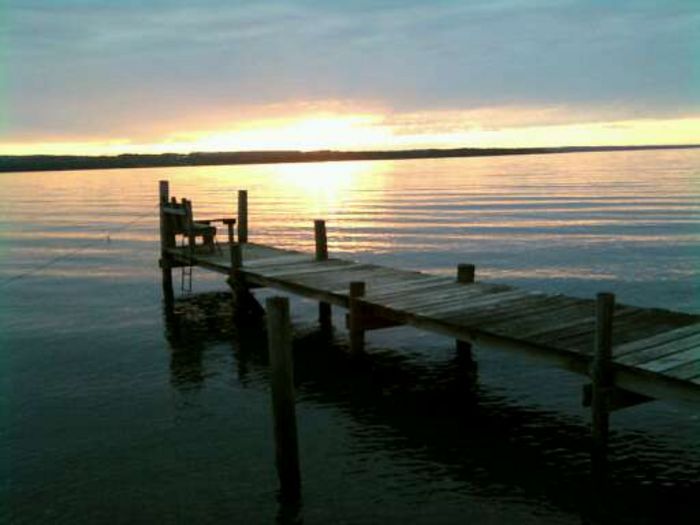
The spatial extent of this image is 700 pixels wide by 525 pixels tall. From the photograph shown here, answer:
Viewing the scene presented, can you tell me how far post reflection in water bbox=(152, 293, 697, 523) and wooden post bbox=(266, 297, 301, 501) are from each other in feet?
1.09

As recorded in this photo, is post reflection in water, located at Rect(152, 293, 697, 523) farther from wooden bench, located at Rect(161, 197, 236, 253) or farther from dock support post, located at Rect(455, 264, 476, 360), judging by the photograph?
wooden bench, located at Rect(161, 197, 236, 253)

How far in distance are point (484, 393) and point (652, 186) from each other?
66.1m

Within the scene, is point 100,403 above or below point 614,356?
below

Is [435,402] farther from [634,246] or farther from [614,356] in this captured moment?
[634,246]

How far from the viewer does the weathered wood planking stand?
338 inches

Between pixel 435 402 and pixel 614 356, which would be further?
pixel 435 402

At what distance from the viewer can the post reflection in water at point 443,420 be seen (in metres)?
9.10

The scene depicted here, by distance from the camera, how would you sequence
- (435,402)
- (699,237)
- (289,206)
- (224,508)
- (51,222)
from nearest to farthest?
1. (224,508)
2. (435,402)
3. (699,237)
4. (51,222)
5. (289,206)

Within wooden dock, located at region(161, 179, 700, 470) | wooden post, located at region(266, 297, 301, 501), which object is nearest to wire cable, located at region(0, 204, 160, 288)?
wooden dock, located at region(161, 179, 700, 470)

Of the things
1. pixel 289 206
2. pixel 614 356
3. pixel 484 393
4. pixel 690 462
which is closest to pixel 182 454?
pixel 484 393

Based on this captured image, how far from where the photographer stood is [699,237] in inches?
1335

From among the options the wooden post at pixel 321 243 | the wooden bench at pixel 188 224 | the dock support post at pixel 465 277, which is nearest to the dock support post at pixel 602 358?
the dock support post at pixel 465 277

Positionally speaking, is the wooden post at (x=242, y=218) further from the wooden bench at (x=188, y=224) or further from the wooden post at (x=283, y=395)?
the wooden post at (x=283, y=395)

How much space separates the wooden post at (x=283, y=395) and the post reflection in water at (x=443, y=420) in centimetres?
→ 33
